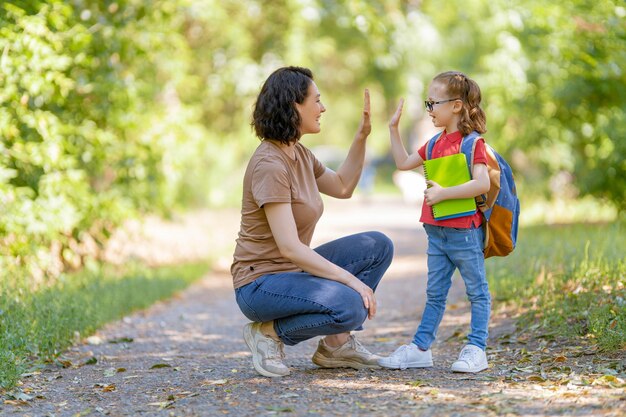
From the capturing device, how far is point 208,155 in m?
19.3

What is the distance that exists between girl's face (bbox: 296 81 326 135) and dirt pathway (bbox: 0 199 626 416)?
4.23 feet

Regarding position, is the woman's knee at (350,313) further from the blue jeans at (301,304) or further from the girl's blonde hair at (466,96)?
the girl's blonde hair at (466,96)

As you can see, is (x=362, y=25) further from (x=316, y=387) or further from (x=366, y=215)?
(x=366, y=215)

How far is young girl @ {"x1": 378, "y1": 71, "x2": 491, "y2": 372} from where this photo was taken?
4.33 metres

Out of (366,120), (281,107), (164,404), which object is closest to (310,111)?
(281,107)

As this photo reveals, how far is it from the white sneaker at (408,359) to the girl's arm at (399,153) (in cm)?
96

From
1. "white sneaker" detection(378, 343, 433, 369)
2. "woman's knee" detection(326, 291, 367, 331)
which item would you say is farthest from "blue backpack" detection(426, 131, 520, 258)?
"woman's knee" detection(326, 291, 367, 331)

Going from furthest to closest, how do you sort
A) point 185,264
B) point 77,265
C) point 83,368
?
point 185,264
point 77,265
point 83,368

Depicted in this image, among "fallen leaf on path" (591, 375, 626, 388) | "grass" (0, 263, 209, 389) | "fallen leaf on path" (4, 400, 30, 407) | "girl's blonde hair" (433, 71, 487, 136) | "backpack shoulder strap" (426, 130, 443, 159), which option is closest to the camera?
"fallen leaf on path" (591, 375, 626, 388)

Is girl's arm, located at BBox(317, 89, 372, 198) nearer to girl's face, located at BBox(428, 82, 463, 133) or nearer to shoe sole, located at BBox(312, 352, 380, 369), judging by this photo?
girl's face, located at BBox(428, 82, 463, 133)

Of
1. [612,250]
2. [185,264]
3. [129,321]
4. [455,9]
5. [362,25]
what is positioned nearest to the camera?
[612,250]

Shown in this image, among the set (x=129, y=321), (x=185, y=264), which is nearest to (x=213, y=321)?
(x=129, y=321)

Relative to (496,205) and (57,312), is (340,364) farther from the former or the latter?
(57,312)

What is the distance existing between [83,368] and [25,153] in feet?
10.2
